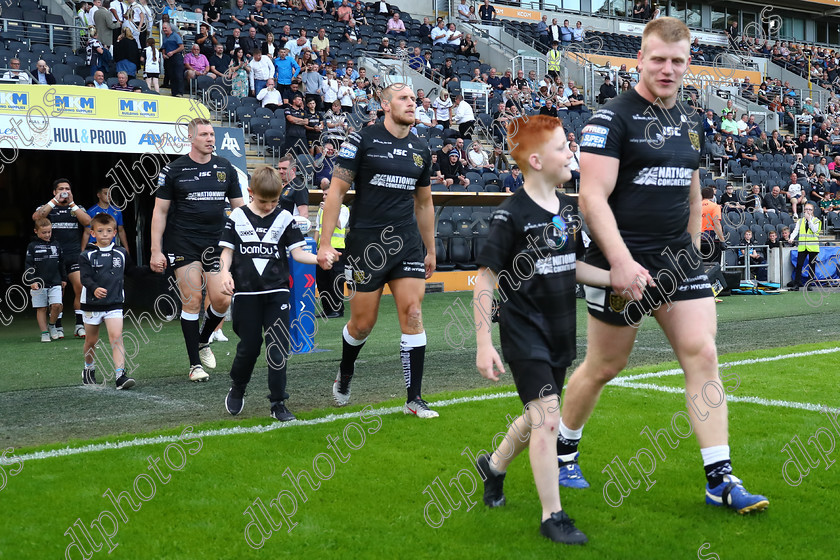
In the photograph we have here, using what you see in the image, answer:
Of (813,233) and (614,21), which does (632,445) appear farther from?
(614,21)

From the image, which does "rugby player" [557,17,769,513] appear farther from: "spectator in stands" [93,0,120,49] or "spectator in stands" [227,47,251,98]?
"spectator in stands" [227,47,251,98]

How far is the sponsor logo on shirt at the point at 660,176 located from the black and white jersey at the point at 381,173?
2208mm

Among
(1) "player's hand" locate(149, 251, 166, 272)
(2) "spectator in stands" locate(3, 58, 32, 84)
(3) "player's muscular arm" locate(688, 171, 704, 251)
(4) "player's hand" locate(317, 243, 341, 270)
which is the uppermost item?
(2) "spectator in stands" locate(3, 58, 32, 84)

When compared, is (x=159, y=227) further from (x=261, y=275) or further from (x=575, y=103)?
(x=575, y=103)

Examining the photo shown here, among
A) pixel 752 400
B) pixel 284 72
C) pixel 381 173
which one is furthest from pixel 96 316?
pixel 284 72

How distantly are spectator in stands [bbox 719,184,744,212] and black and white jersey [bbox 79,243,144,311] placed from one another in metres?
17.6

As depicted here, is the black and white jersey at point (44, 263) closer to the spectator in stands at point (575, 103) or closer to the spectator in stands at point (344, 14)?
the spectator in stands at point (344, 14)

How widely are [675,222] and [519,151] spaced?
0.85 metres

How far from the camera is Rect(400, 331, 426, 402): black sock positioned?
18.9 feet

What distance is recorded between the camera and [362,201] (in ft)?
19.1

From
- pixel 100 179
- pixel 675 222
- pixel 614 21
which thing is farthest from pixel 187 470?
pixel 614 21

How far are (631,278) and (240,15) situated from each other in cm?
2196

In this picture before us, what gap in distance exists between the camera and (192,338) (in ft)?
24.8

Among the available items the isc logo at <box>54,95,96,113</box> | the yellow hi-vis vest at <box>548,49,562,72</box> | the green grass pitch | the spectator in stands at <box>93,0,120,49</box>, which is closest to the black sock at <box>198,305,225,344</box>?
the green grass pitch
